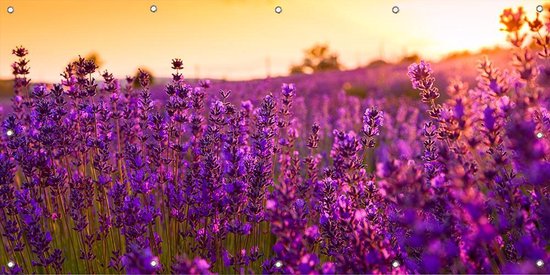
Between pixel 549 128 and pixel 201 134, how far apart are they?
1928 mm

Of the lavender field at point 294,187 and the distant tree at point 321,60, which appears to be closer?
the lavender field at point 294,187

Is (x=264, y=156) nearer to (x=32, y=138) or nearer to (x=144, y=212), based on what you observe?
(x=144, y=212)

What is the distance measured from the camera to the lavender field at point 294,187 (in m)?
2.13

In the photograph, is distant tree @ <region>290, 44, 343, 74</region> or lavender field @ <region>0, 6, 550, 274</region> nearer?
lavender field @ <region>0, 6, 550, 274</region>

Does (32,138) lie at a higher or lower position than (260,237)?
higher

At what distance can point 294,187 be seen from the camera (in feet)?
11.2

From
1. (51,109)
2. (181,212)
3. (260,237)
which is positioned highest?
(51,109)

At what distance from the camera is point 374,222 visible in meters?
3.12

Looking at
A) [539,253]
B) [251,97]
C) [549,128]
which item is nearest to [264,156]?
[549,128]

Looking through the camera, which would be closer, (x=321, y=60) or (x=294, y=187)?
(x=294, y=187)

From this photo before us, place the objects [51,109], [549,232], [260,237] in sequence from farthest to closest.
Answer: [260,237], [51,109], [549,232]

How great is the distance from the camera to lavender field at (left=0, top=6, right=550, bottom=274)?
2133mm

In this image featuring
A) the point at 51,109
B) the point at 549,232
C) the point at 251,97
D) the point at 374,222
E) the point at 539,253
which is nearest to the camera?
the point at 539,253

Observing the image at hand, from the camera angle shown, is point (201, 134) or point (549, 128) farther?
point (201, 134)
